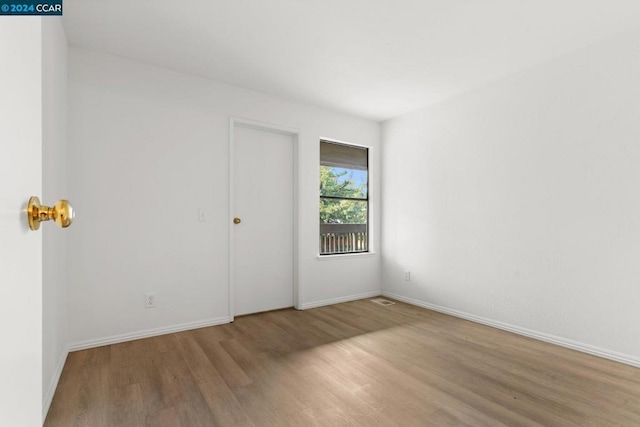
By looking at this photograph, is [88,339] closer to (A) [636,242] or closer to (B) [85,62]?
(B) [85,62]

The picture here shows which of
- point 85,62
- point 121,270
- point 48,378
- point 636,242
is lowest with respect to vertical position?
point 48,378

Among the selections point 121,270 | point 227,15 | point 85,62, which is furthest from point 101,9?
point 121,270

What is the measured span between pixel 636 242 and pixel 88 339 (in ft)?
14.1

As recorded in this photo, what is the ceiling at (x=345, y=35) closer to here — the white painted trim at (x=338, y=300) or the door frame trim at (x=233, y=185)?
the door frame trim at (x=233, y=185)

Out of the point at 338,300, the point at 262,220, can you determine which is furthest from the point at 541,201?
the point at 262,220

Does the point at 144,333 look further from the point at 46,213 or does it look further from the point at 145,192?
the point at 46,213

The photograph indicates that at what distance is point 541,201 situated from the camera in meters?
Result: 2.85

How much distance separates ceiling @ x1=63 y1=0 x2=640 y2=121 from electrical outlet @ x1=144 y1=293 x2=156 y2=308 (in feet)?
6.82

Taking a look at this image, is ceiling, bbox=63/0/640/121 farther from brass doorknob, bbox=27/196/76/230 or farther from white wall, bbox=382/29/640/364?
brass doorknob, bbox=27/196/76/230

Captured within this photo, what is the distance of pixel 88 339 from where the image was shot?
2574 millimetres
